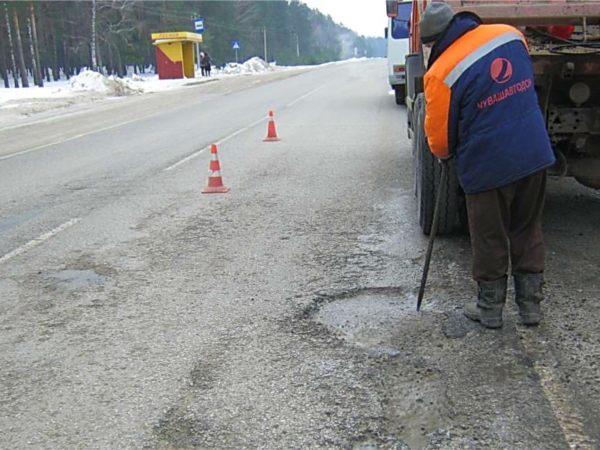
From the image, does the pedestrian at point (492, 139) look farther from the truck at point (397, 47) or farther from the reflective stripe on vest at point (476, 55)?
the truck at point (397, 47)

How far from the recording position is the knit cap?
357cm

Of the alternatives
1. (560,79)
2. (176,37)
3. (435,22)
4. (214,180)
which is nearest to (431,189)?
(560,79)

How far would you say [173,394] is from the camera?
10.4 ft

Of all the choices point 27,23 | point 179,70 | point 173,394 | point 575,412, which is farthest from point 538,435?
point 27,23

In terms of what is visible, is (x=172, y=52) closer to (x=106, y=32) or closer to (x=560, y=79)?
(x=106, y=32)

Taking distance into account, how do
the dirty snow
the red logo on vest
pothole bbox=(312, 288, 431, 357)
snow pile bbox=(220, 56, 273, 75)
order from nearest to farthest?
the red logo on vest → pothole bbox=(312, 288, 431, 357) → the dirty snow → snow pile bbox=(220, 56, 273, 75)

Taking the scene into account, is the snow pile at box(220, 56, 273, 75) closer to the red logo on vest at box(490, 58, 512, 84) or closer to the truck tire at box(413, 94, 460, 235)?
the truck tire at box(413, 94, 460, 235)

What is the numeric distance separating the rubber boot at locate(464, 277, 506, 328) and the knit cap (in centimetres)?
139

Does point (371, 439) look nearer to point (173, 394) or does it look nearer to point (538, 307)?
point (173, 394)

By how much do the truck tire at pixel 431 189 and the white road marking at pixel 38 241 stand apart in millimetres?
3396

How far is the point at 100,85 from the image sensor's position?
109 ft

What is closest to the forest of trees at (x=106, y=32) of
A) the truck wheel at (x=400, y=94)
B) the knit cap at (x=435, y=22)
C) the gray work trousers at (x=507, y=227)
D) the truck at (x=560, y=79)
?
the truck wheel at (x=400, y=94)

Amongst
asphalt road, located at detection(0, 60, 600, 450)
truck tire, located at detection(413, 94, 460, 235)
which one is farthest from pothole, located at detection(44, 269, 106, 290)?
truck tire, located at detection(413, 94, 460, 235)

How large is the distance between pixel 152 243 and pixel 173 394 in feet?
9.34
